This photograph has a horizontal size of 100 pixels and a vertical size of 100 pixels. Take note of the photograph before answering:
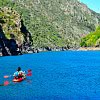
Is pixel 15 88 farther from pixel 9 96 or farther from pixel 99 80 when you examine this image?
pixel 99 80

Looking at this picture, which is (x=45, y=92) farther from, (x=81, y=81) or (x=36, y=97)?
(x=81, y=81)

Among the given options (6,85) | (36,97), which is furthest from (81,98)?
(6,85)

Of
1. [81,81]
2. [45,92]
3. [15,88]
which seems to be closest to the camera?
[45,92]

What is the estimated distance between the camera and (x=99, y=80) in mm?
114438

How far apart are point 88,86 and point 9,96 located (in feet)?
84.0

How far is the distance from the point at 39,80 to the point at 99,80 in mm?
19101

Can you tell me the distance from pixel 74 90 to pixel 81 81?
18828 mm

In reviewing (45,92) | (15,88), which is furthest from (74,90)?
(15,88)

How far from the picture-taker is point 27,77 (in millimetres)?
125250

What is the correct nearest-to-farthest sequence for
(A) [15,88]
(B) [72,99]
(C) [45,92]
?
(B) [72,99] < (C) [45,92] < (A) [15,88]

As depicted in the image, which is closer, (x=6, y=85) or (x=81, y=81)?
(x=6, y=85)

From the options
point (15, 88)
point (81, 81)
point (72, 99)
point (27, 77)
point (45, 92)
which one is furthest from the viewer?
point (27, 77)

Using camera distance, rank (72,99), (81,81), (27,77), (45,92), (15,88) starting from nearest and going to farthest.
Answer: (72,99)
(45,92)
(15,88)
(81,81)
(27,77)

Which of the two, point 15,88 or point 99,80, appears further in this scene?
point 99,80
